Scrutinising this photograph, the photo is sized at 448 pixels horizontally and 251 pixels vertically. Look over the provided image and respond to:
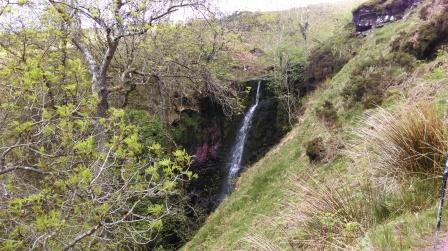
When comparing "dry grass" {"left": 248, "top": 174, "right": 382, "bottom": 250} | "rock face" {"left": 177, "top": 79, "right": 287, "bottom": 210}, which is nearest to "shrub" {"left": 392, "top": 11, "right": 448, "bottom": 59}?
"dry grass" {"left": 248, "top": 174, "right": 382, "bottom": 250}

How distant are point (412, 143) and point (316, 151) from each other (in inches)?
236

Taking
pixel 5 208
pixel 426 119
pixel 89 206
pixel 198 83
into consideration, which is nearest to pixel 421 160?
pixel 426 119

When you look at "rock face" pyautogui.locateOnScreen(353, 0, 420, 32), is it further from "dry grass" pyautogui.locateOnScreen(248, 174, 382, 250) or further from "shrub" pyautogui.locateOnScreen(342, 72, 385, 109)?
"dry grass" pyautogui.locateOnScreen(248, 174, 382, 250)

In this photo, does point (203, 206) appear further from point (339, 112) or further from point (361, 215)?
point (361, 215)

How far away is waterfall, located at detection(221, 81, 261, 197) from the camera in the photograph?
69.6 ft

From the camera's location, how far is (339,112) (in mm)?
12781

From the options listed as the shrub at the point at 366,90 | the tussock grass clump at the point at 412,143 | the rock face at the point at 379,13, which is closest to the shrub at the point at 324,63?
the rock face at the point at 379,13

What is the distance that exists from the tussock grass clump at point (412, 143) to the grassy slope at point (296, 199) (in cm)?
73

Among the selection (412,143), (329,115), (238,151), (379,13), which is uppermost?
(379,13)

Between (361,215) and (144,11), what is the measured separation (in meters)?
8.84

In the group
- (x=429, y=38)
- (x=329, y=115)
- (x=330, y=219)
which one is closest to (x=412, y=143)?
(x=330, y=219)

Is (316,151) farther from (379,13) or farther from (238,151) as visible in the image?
(379,13)

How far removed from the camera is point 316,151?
11.0 m

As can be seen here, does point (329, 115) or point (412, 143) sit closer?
point (412, 143)
